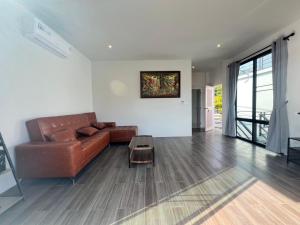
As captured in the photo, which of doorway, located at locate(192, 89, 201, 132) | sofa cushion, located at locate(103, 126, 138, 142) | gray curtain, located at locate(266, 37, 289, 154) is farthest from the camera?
doorway, located at locate(192, 89, 201, 132)

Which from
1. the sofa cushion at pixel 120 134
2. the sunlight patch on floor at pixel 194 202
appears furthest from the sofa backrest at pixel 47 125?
the sunlight patch on floor at pixel 194 202

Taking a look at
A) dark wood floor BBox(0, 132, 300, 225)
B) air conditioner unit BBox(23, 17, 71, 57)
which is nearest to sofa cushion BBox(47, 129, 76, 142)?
dark wood floor BBox(0, 132, 300, 225)

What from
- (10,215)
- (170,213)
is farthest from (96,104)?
(170,213)

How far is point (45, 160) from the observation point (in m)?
2.51

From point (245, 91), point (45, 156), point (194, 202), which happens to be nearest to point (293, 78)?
point (245, 91)

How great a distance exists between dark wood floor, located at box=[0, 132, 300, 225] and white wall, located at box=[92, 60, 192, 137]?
8.74 feet

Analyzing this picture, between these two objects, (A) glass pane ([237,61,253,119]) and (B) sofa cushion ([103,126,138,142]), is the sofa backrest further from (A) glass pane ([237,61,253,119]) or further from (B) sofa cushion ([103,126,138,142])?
(A) glass pane ([237,61,253,119])

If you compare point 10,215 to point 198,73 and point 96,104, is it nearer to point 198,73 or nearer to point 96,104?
point 96,104

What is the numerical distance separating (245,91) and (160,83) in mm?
2712

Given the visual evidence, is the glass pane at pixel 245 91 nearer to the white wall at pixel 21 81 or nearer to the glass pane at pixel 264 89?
the glass pane at pixel 264 89

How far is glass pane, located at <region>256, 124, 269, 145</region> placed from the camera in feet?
15.2

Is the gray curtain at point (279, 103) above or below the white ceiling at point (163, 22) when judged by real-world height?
below

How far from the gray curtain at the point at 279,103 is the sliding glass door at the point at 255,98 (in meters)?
0.44

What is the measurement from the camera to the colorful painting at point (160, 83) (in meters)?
6.10
